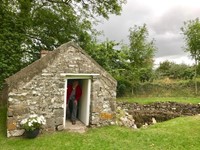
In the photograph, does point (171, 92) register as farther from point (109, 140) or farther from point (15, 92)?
point (15, 92)

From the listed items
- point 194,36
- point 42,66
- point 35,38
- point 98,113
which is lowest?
point 98,113

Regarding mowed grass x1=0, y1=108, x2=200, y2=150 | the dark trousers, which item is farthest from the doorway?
mowed grass x1=0, y1=108, x2=200, y2=150

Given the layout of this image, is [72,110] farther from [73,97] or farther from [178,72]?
[178,72]

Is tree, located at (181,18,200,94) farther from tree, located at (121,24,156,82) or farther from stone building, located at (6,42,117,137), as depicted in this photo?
stone building, located at (6,42,117,137)

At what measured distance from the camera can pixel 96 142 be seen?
907 cm

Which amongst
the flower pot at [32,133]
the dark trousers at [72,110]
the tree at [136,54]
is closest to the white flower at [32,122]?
the flower pot at [32,133]

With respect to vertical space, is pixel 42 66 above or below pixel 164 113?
above

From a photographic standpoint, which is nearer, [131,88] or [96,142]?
[96,142]

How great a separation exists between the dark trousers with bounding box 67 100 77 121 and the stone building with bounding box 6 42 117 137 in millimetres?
459

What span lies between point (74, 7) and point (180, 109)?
39.1 feet

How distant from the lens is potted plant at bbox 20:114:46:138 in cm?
897

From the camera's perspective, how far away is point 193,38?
1032 inches

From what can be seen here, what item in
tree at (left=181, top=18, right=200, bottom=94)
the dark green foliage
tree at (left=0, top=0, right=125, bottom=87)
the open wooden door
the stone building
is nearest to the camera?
the stone building

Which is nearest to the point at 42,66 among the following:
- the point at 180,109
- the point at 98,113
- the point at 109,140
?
the point at 98,113
